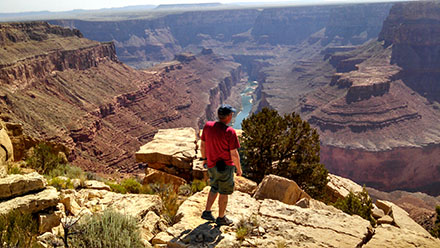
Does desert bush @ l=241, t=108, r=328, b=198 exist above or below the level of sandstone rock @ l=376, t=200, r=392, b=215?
above

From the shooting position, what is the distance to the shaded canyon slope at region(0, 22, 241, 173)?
4175cm

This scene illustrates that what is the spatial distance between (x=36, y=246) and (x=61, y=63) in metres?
61.1

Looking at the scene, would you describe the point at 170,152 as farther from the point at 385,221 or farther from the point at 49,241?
the point at 385,221

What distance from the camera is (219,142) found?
6777 mm

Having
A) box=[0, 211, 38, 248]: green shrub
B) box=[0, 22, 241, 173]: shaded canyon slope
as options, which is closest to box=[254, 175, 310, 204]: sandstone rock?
box=[0, 211, 38, 248]: green shrub

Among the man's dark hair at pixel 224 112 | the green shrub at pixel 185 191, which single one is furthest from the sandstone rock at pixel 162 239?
the green shrub at pixel 185 191

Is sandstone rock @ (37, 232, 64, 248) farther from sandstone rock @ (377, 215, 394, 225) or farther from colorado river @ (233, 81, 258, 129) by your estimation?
colorado river @ (233, 81, 258, 129)

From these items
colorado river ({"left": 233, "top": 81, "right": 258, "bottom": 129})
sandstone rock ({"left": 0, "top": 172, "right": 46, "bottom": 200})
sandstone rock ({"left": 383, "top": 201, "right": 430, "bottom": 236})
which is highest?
sandstone rock ({"left": 0, "top": 172, "right": 46, "bottom": 200})

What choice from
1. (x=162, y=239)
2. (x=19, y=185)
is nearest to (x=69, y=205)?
(x=19, y=185)

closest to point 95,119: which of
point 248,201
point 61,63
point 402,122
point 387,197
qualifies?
point 61,63

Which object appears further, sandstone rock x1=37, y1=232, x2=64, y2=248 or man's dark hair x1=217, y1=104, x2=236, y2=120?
man's dark hair x1=217, y1=104, x2=236, y2=120

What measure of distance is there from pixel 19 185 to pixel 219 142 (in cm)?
469

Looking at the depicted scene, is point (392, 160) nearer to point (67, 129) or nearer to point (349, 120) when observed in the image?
point (349, 120)

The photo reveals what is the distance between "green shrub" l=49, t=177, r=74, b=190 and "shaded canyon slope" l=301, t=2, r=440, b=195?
59073 mm
